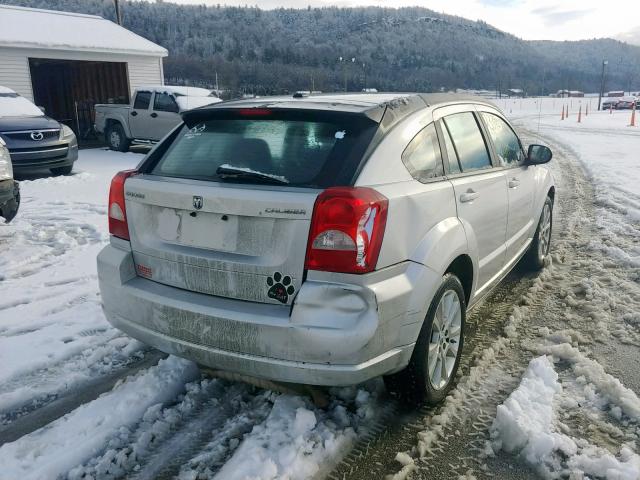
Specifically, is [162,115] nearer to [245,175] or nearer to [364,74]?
[245,175]

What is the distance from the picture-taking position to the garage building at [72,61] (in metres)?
16.7

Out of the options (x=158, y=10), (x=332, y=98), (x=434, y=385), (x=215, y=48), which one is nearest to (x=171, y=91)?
(x=332, y=98)

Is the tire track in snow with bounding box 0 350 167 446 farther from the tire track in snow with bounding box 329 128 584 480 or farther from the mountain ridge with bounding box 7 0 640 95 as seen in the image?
the mountain ridge with bounding box 7 0 640 95

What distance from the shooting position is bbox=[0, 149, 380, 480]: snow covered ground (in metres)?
2.53

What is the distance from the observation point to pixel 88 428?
280cm

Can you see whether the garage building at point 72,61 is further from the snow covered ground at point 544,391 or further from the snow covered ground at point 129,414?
the snow covered ground at point 544,391

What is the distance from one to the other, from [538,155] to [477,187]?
153 centimetres

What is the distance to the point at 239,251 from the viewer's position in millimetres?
2580

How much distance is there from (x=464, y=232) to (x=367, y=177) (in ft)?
2.92

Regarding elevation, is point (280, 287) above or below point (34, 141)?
above

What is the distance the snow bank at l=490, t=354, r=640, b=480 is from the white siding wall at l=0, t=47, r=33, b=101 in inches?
706

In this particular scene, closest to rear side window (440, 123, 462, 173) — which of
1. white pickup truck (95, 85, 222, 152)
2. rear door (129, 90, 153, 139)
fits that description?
white pickup truck (95, 85, 222, 152)

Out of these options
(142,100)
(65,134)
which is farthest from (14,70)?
→ (65,134)

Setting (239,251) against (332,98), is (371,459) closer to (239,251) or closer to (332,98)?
(239,251)
